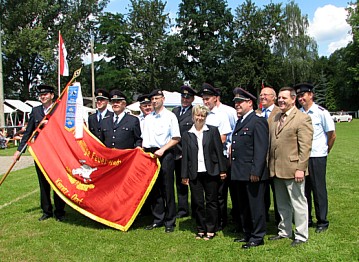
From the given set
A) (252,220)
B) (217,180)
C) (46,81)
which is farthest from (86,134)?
(46,81)

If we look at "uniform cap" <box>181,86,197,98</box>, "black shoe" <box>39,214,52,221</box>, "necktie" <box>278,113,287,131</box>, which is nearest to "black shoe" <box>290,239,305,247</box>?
"necktie" <box>278,113,287,131</box>

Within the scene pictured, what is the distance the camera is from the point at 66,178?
633cm

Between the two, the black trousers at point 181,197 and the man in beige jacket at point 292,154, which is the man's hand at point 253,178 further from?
the black trousers at point 181,197

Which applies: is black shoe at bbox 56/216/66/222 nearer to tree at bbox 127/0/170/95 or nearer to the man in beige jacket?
the man in beige jacket

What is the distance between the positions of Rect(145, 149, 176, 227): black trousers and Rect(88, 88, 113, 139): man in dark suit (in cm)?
141

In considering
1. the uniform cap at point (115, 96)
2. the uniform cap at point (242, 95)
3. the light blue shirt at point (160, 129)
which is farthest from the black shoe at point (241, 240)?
the uniform cap at point (115, 96)

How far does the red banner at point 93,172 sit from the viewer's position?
592 cm

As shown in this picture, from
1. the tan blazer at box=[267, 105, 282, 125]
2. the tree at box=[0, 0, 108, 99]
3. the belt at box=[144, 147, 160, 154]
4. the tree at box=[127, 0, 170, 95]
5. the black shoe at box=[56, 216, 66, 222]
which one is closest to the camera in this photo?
the tan blazer at box=[267, 105, 282, 125]

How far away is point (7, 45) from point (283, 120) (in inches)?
1513

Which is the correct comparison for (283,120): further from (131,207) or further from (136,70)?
(136,70)

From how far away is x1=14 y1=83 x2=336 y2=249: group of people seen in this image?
4.92m

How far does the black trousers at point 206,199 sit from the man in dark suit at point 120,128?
1391mm

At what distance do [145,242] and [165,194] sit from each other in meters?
0.93

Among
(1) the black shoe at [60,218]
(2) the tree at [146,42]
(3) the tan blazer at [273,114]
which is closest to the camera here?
(3) the tan blazer at [273,114]
